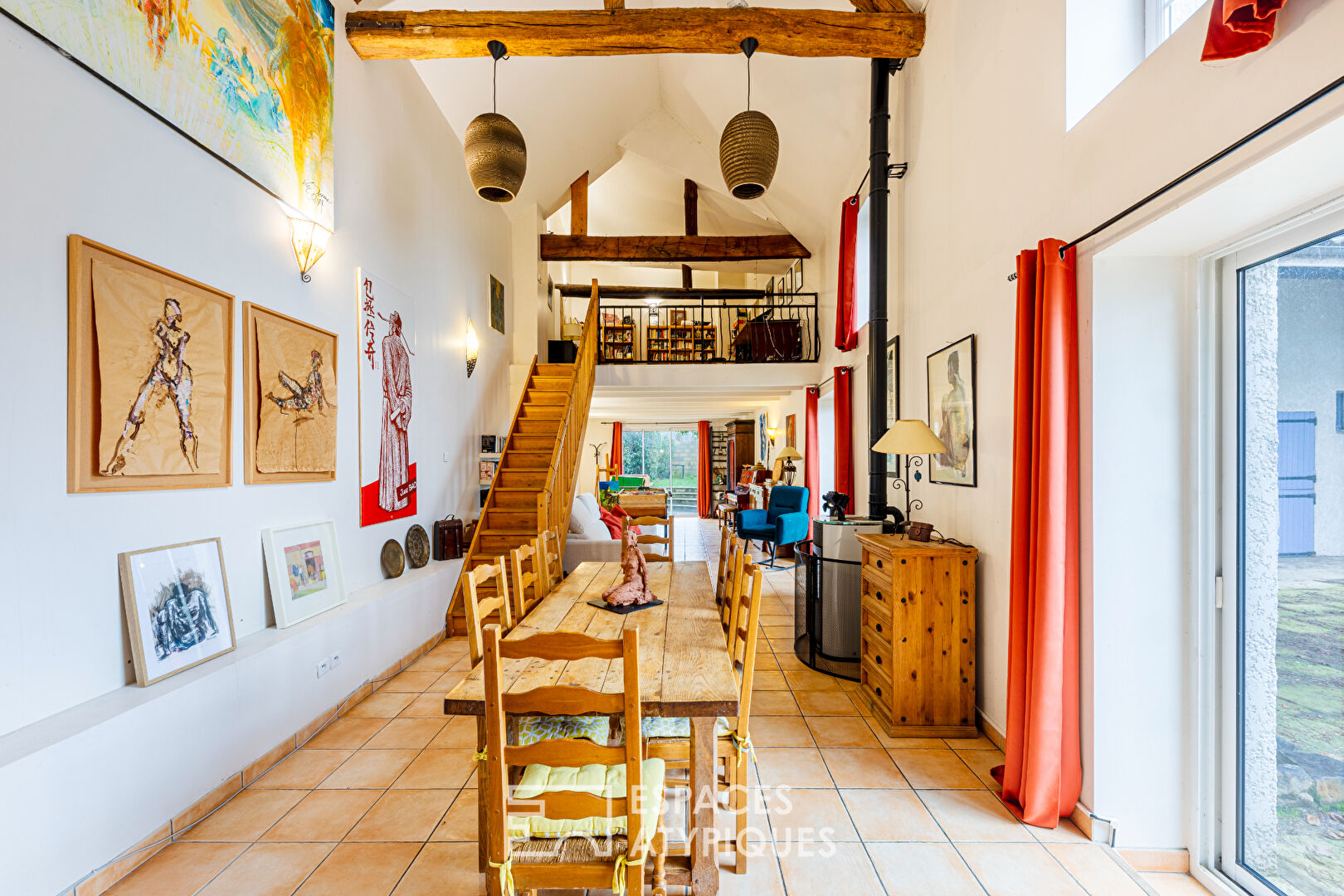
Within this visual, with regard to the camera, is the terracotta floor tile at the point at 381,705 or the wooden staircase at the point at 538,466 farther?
the wooden staircase at the point at 538,466

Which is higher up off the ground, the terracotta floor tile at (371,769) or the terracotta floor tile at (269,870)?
the terracotta floor tile at (269,870)

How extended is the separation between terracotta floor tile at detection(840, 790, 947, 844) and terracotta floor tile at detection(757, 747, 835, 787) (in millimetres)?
162

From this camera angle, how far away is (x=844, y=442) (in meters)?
6.66

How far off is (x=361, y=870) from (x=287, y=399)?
2.39 m

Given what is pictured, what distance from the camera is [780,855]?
2348 millimetres

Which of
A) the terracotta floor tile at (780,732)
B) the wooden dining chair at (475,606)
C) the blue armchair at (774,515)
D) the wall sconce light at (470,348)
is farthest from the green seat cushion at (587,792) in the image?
the blue armchair at (774,515)

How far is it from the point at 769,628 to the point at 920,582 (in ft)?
7.67

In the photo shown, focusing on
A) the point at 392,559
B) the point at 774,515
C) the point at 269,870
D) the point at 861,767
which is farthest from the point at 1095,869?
the point at 774,515

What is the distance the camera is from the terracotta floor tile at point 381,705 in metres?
3.68

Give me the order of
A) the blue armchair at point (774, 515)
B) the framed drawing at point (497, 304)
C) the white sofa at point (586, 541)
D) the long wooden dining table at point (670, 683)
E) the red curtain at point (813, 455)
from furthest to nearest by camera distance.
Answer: the red curtain at point (813, 455) → the blue armchair at point (774, 515) → the framed drawing at point (497, 304) → the white sofa at point (586, 541) → the long wooden dining table at point (670, 683)

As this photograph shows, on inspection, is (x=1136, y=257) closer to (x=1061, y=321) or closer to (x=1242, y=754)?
(x=1061, y=321)

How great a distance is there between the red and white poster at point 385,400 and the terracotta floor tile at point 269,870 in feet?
7.54

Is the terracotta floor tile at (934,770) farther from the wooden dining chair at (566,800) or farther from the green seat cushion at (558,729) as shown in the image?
the wooden dining chair at (566,800)

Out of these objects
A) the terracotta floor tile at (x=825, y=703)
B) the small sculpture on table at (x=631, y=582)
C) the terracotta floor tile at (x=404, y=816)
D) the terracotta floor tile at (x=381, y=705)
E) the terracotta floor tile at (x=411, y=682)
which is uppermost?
the small sculpture on table at (x=631, y=582)
